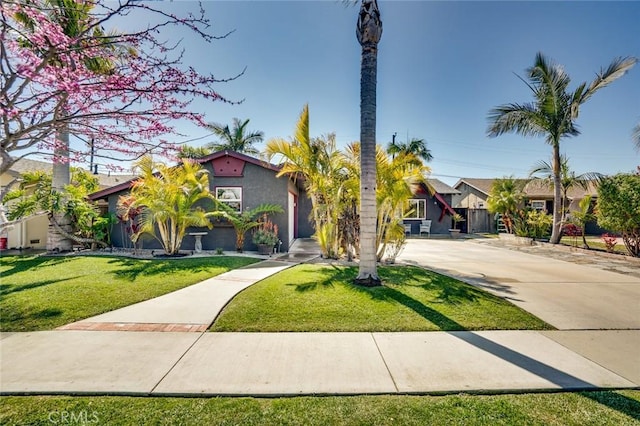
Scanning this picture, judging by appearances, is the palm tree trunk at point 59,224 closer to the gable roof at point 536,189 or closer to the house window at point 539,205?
the gable roof at point 536,189

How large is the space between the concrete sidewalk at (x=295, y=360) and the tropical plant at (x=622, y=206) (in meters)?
7.98

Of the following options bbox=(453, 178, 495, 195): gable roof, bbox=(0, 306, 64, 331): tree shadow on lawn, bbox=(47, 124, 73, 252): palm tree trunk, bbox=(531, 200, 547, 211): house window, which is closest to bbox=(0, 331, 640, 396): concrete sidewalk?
bbox=(0, 306, 64, 331): tree shadow on lawn

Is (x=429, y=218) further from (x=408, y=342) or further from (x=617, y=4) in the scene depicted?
(x=408, y=342)

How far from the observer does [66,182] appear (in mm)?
10703

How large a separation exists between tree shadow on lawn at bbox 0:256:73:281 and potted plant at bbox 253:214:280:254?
5.84m

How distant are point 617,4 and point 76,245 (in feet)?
66.6

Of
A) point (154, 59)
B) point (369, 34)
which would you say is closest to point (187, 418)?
point (154, 59)

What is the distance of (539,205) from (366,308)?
2493 centimetres

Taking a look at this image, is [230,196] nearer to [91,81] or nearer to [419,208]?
[91,81]

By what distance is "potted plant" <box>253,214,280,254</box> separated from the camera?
1048cm

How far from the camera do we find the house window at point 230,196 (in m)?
11.7

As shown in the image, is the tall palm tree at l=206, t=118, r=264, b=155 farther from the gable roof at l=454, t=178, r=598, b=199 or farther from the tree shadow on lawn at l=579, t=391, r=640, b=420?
the tree shadow on lawn at l=579, t=391, r=640, b=420

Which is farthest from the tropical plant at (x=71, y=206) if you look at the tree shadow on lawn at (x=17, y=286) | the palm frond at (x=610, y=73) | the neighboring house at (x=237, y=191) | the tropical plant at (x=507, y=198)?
Result: the palm frond at (x=610, y=73)

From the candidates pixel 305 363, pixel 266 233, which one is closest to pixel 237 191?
pixel 266 233
